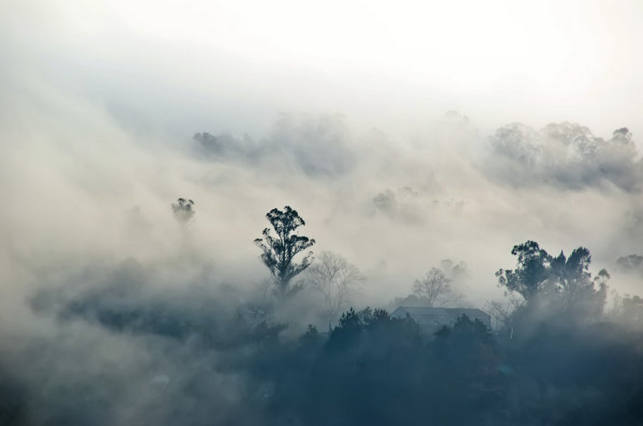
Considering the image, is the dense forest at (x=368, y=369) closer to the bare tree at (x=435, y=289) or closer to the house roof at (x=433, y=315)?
the house roof at (x=433, y=315)

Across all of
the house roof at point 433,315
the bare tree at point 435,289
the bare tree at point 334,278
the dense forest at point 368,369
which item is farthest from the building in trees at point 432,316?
the bare tree at point 435,289

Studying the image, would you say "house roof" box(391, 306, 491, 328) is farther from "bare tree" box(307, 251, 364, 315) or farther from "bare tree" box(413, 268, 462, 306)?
"bare tree" box(413, 268, 462, 306)

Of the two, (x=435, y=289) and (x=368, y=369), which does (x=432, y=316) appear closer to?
(x=368, y=369)

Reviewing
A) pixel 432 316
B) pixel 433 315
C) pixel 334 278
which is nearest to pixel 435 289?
pixel 334 278

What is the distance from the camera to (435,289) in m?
189

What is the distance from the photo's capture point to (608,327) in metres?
120

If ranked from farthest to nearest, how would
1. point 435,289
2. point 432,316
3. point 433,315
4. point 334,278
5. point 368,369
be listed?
point 435,289, point 334,278, point 433,315, point 432,316, point 368,369

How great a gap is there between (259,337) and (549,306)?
196 feet

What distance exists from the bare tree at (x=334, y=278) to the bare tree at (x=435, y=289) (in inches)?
858

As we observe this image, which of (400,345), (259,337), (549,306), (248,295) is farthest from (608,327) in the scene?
(248,295)

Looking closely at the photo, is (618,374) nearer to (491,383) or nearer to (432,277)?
(491,383)

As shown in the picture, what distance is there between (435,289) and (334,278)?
110 ft

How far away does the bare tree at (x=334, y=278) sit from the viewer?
561 ft

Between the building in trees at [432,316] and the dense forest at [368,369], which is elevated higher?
the building in trees at [432,316]
